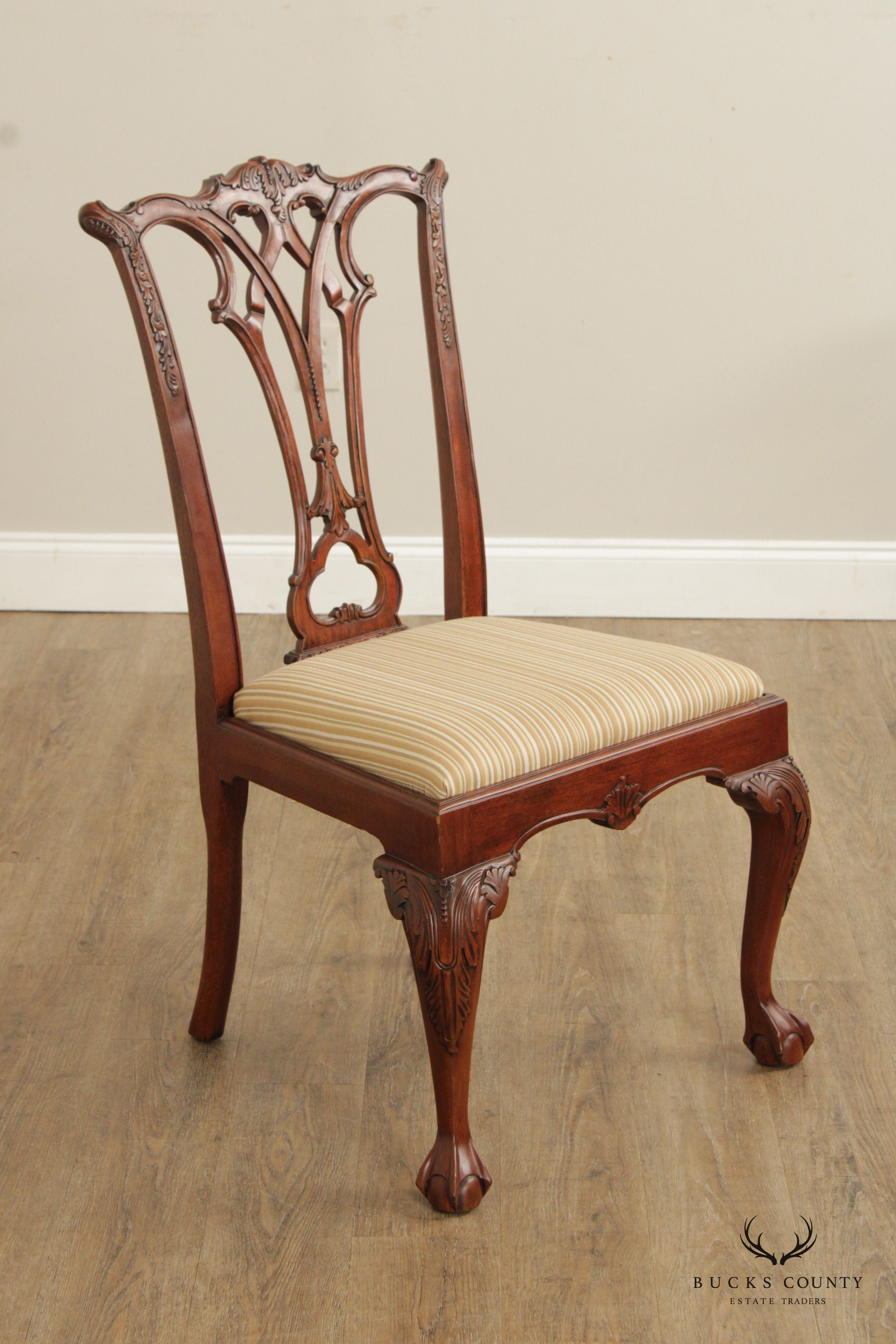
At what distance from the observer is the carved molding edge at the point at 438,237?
146 cm

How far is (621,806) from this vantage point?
4.01 feet

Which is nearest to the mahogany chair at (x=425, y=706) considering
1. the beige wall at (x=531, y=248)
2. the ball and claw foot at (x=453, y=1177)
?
the ball and claw foot at (x=453, y=1177)

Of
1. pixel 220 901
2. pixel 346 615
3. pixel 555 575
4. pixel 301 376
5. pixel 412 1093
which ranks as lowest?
pixel 555 575

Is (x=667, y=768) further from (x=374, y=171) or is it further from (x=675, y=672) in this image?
(x=374, y=171)

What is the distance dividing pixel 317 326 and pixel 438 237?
0.65ft

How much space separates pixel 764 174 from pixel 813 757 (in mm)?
1335

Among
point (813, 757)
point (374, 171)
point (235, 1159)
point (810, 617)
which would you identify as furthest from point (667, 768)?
point (810, 617)

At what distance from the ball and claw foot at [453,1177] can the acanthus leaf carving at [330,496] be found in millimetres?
642

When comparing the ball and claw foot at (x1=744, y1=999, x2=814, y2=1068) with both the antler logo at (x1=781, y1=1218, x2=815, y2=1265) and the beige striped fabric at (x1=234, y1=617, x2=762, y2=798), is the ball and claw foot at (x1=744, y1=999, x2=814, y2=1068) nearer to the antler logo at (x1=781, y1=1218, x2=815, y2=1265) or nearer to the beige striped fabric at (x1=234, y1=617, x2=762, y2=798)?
the antler logo at (x1=781, y1=1218, x2=815, y2=1265)

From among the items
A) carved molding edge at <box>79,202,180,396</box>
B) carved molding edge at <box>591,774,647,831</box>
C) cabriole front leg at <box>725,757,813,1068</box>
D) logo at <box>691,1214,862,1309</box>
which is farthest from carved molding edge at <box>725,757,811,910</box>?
carved molding edge at <box>79,202,180,396</box>

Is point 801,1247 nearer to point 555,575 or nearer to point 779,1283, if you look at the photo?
point 779,1283

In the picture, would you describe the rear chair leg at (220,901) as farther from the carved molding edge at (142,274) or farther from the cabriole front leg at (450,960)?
the carved molding edge at (142,274)

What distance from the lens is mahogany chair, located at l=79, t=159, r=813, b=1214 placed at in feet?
3.68

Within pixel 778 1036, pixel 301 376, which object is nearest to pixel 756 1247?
pixel 778 1036
